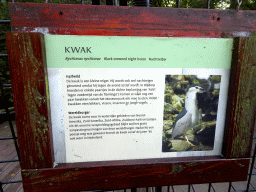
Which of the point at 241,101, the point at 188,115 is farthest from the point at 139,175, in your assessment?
the point at 241,101

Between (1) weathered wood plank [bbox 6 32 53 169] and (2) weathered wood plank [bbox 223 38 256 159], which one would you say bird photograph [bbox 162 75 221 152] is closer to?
(2) weathered wood plank [bbox 223 38 256 159]

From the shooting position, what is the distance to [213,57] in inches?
31.7

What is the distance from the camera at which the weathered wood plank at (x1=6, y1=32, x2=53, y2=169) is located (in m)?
0.70

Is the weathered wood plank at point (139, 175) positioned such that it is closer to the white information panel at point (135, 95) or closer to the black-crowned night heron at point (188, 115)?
the white information panel at point (135, 95)

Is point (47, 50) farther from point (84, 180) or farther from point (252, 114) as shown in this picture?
point (252, 114)

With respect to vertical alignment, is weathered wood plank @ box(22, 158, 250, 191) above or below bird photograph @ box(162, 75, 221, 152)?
Result: below

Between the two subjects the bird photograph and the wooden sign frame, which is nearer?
the wooden sign frame

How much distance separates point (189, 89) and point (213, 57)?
8.1 inches

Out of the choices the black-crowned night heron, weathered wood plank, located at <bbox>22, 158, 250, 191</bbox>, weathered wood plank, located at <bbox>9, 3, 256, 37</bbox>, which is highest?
weathered wood plank, located at <bbox>9, 3, 256, 37</bbox>

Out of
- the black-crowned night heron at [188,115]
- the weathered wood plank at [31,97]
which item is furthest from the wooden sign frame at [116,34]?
the black-crowned night heron at [188,115]

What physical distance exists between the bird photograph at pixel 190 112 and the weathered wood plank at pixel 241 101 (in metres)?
0.08

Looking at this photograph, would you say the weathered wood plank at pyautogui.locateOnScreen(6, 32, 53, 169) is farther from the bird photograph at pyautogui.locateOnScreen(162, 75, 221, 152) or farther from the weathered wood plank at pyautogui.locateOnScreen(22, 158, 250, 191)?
the bird photograph at pyautogui.locateOnScreen(162, 75, 221, 152)

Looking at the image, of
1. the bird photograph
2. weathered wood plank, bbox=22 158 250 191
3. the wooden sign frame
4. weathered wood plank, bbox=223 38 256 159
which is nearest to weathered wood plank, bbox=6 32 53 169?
the wooden sign frame

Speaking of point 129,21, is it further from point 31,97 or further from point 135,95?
point 31,97
